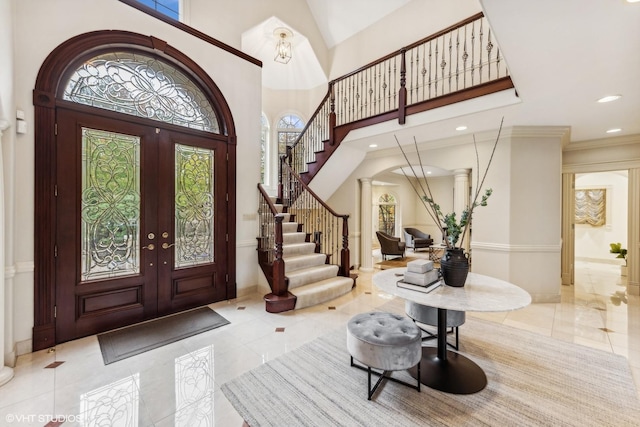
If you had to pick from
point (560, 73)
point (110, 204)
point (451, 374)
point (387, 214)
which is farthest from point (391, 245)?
point (110, 204)

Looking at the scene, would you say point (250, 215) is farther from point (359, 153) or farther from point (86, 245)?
point (359, 153)

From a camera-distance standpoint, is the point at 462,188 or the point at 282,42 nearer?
the point at 462,188

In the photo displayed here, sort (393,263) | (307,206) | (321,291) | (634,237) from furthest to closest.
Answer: (393,263) < (307,206) < (634,237) < (321,291)

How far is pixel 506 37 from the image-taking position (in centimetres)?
193

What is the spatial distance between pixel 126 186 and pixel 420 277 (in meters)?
3.38

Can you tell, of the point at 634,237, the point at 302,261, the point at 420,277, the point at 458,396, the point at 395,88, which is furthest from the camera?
the point at 395,88

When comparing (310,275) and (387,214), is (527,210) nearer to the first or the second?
(310,275)

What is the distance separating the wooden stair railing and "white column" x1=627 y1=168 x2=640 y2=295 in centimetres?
297

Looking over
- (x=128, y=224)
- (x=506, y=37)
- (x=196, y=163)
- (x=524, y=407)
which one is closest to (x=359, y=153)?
(x=196, y=163)

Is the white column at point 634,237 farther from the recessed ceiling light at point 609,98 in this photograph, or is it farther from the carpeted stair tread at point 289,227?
the carpeted stair tread at point 289,227

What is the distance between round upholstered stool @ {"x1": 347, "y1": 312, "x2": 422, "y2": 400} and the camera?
188 centimetres

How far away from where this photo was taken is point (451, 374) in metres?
2.18

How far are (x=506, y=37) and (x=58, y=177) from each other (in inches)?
168

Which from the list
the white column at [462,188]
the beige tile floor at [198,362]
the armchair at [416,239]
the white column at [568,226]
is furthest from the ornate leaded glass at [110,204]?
the armchair at [416,239]
